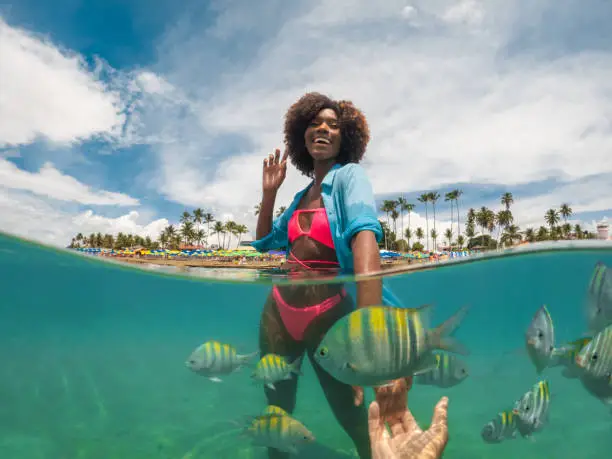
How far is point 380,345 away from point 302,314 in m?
0.77

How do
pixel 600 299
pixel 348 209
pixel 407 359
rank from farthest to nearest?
pixel 600 299 < pixel 348 209 < pixel 407 359

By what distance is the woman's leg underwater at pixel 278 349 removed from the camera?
236 cm

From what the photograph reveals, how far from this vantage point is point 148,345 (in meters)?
5.32

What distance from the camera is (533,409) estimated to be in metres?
3.08

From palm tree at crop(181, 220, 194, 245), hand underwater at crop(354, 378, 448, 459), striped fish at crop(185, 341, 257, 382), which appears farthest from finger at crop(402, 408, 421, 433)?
palm tree at crop(181, 220, 194, 245)

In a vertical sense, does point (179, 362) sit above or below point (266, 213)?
below

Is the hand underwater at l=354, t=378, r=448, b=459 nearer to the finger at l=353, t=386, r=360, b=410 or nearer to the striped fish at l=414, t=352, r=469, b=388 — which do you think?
the finger at l=353, t=386, r=360, b=410

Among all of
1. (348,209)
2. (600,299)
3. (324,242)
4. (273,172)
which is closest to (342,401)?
(324,242)

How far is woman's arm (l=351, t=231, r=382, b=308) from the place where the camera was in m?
1.94

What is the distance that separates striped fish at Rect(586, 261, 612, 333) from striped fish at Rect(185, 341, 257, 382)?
312 cm

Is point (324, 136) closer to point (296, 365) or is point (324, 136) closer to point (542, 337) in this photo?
point (296, 365)

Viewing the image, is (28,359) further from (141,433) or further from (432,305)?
(432,305)

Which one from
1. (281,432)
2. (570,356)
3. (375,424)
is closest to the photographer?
(375,424)

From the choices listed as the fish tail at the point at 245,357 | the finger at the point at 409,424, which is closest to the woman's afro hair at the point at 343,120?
the fish tail at the point at 245,357
